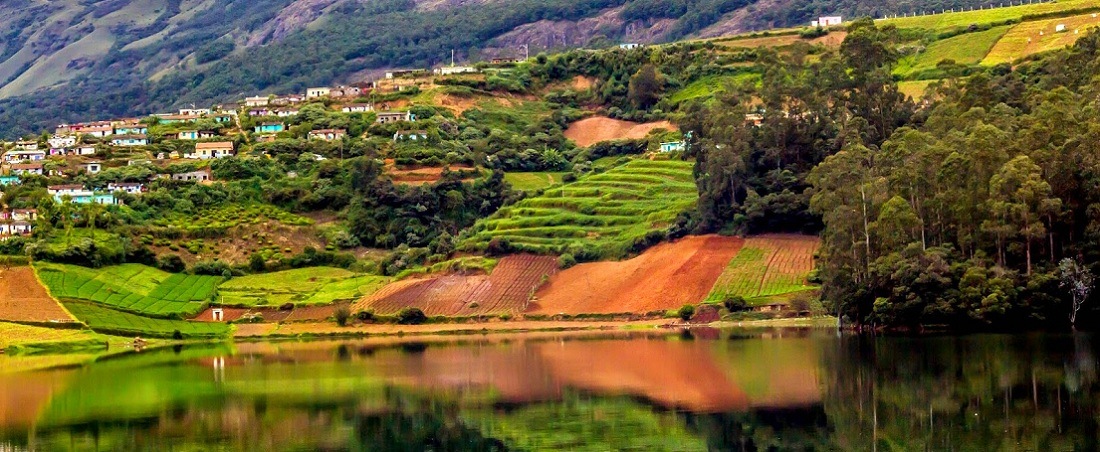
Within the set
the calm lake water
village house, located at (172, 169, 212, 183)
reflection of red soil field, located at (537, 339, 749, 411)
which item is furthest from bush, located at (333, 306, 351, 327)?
village house, located at (172, 169, 212, 183)

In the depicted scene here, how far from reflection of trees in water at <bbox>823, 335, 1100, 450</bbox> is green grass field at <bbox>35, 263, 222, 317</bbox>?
56237 millimetres

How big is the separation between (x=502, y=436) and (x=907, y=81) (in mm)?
98713

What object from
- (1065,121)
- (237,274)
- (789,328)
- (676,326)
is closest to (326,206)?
(237,274)

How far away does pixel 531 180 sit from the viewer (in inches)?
5664

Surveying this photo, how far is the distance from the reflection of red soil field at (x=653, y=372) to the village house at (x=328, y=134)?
7338cm

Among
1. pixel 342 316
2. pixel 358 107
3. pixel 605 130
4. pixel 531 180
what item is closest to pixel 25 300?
pixel 342 316

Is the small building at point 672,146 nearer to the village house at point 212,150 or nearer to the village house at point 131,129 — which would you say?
the village house at point 212,150

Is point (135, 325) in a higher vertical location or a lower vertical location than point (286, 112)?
lower

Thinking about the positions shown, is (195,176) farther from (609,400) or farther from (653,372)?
(609,400)

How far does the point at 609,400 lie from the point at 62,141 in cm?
11590

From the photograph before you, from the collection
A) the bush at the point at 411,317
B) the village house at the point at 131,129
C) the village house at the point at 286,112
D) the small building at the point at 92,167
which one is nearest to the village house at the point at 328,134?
the village house at the point at 286,112

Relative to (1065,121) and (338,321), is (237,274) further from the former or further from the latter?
(1065,121)

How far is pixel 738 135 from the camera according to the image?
11550 centimetres

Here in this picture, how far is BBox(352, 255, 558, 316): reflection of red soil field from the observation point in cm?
10893
